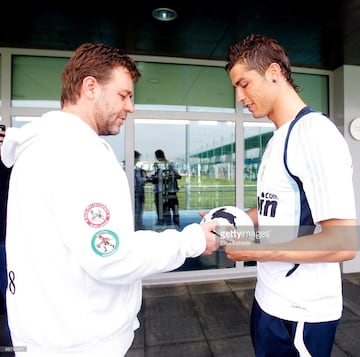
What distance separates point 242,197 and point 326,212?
3020 mm

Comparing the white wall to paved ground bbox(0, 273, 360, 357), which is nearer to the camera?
paved ground bbox(0, 273, 360, 357)

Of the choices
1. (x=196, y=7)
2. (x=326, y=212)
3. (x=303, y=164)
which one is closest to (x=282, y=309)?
(x=326, y=212)

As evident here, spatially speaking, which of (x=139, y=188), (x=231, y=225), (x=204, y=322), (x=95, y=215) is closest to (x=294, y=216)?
(x=231, y=225)

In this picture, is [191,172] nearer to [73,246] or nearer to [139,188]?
[139,188]

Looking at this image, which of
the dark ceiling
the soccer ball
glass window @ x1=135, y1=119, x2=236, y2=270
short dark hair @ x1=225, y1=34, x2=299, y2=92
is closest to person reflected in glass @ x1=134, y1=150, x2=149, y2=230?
glass window @ x1=135, y1=119, x2=236, y2=270

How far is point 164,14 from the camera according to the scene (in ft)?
8.41

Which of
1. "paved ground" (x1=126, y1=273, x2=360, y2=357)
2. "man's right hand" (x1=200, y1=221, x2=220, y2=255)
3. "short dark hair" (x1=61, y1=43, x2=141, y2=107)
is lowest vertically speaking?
"paved ground" (x1=126, y1=273, x2=360, y2=357)

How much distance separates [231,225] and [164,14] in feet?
7.41

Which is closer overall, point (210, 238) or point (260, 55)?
point (210, 238)

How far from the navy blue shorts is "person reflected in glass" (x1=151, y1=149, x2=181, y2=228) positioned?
9.14 feet

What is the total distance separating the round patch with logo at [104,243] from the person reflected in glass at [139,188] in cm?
292

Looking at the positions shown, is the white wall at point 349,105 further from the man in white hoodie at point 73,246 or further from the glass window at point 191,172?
the man in white hoodie at point 73,246

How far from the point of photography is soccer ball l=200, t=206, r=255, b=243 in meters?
1.04

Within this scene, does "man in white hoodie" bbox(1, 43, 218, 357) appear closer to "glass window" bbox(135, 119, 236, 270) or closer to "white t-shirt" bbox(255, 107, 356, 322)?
"white t-shirt" bbox(255, 107, 356, 322)
